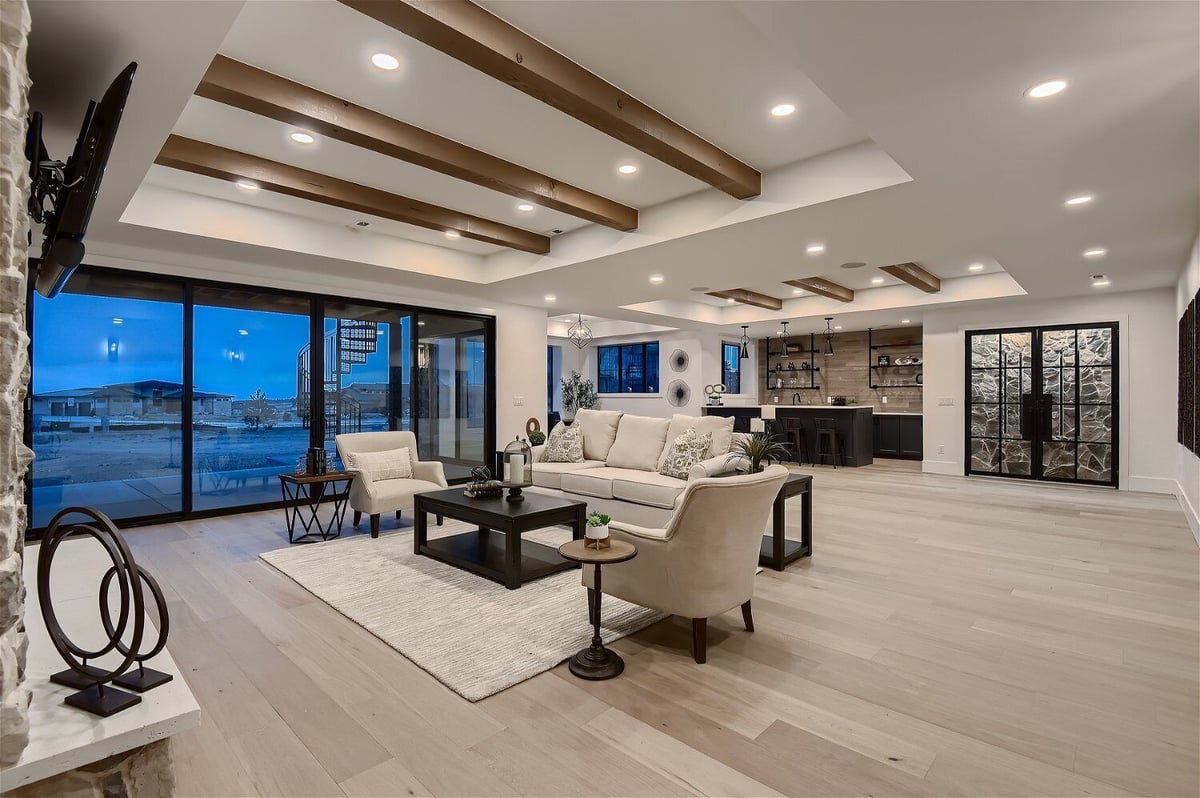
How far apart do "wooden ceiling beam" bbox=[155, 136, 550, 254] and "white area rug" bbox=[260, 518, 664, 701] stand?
2.66 m

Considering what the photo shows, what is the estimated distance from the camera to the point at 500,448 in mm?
8008

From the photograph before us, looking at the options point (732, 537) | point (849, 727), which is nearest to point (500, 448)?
point (732, 537)

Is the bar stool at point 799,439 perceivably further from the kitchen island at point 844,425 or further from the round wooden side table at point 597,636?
the round wooden side table at point 597,636

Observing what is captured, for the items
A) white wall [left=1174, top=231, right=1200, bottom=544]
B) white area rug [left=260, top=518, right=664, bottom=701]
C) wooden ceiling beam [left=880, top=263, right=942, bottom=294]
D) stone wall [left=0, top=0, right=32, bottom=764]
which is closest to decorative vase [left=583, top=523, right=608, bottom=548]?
white area rug [left=260, top=518, right=664, bottom=701]

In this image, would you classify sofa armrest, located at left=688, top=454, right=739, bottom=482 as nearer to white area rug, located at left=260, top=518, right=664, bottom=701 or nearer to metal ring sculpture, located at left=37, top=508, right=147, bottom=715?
white area rug, located at left=260, top=518, right=664, bottom=701

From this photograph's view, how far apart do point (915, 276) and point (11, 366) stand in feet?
26.0

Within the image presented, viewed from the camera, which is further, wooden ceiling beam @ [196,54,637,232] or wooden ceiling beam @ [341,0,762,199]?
wooden ceiling beam @ [196,54,637,232]

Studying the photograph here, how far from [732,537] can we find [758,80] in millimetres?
2326

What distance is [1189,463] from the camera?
559 cm

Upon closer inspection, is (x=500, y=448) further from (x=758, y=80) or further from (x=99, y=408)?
(x=758, y=80)

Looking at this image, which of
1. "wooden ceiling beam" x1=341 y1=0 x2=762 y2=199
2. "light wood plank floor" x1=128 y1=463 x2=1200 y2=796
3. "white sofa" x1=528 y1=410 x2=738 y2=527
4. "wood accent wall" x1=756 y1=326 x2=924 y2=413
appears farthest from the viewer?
"wood accent wall" x1=756 y1=326 x2=924 y2=413

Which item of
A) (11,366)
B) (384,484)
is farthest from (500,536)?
(11,366)

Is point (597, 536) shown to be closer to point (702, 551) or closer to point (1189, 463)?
point (702, 551)

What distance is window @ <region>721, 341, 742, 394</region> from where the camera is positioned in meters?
12.2
